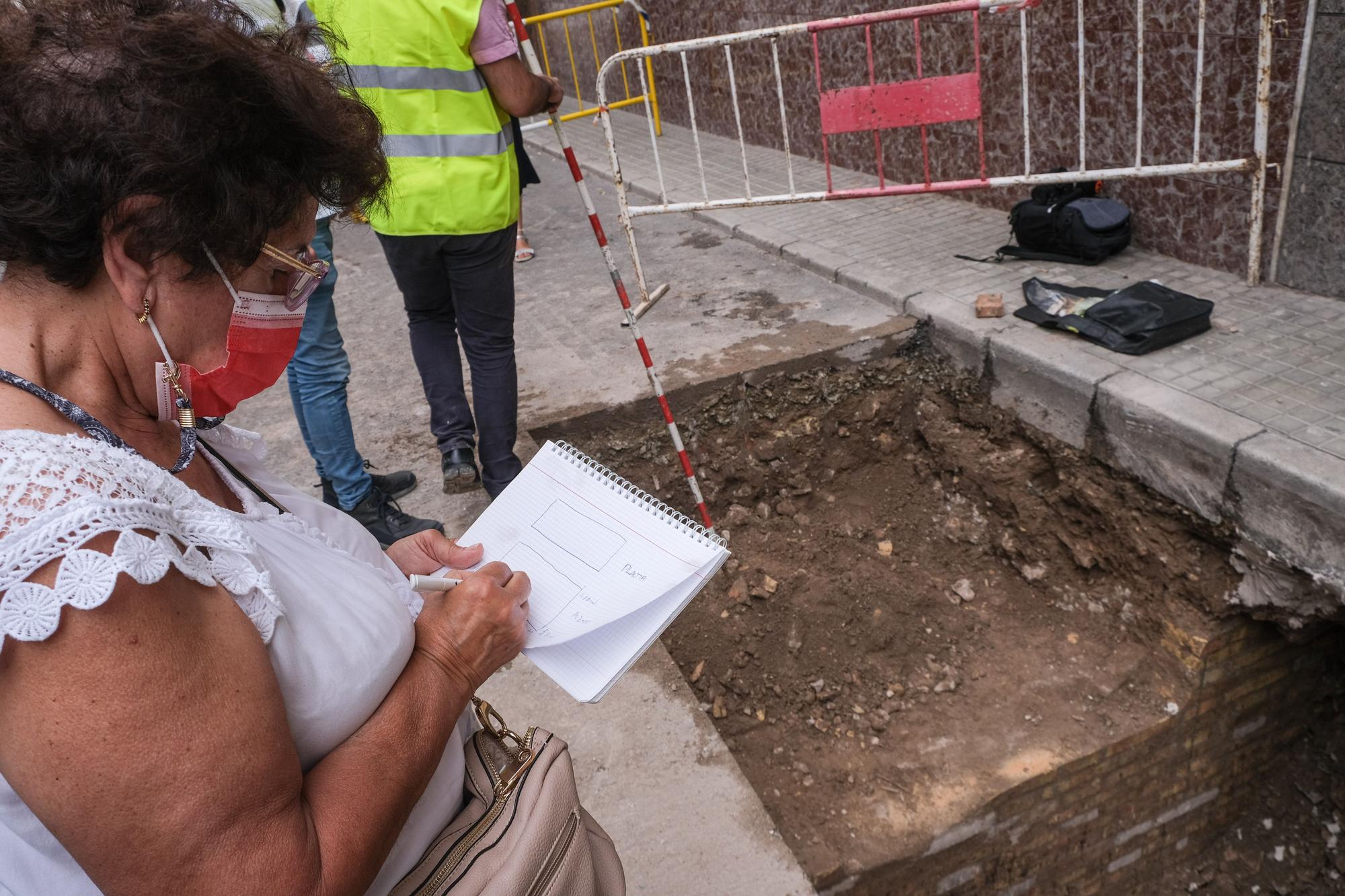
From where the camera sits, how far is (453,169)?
3.13 metres

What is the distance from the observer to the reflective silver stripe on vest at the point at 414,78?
3010mm

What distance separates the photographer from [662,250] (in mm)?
6141

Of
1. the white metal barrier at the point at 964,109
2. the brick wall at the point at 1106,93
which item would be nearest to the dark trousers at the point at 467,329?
the white metal barrier at the point at 964,109

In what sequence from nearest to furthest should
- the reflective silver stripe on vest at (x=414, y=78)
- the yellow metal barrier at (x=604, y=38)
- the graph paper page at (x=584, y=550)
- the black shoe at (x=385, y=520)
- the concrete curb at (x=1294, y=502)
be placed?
the graph paper page at (x=584, y=550)
the concrete curb at (x=1294, y=502)
the reflective silver stripe on vest at (x=414, y=78)
the black shoe at (x=385, y=520)
the yellow metal barrier at (x=604, y=38)

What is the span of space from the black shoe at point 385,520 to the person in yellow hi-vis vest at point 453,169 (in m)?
0.30

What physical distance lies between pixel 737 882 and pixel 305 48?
5.99 feet

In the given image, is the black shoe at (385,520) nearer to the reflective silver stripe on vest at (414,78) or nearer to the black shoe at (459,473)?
the black shoe at (459,473)

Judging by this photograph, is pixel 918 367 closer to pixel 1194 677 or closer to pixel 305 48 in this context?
pixel 1194 677

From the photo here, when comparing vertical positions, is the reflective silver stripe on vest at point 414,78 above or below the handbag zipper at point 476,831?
above

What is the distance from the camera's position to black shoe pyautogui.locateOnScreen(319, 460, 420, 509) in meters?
3.63

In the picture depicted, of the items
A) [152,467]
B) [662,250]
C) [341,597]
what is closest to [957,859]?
[341,597]

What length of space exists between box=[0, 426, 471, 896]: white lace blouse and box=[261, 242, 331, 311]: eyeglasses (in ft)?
0.78

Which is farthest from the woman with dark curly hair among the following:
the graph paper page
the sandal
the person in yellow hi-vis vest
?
the sandal

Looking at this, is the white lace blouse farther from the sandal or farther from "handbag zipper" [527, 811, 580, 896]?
the sandal
